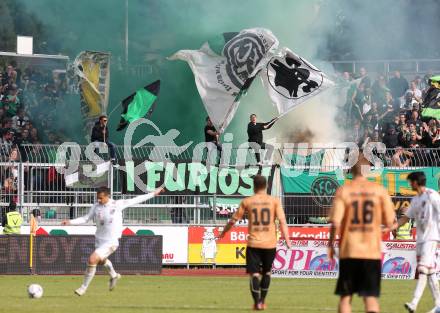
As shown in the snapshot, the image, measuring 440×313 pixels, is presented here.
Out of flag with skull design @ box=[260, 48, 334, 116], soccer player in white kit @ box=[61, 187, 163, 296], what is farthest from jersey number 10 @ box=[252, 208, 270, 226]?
flag with skull design @ box=[260, 48, 334, 116]

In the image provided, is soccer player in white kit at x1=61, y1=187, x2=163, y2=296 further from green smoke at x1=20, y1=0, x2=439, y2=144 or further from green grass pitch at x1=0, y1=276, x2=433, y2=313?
green smoke at x1=20, y1=0, x2=439, y2=144

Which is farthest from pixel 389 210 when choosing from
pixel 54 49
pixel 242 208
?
pixel 54 49

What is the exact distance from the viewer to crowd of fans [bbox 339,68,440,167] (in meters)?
30.7

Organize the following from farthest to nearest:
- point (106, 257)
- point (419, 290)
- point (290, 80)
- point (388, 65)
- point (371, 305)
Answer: point (388, 65)
point (290, 80)
point (106, 257)
point (419, 290)
point (371, 305)

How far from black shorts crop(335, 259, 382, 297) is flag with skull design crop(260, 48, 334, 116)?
1907cm

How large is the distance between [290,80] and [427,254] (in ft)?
51.6

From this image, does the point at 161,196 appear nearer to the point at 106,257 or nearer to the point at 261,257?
the point at 106,257

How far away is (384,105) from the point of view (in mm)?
32281

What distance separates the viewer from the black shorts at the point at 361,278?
12750 millimetres

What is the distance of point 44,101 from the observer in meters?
35.5

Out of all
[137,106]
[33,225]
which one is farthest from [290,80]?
[33,225]

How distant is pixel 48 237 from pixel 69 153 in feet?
7.75

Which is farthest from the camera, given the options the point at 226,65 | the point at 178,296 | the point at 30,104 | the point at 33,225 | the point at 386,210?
the point at 30,104

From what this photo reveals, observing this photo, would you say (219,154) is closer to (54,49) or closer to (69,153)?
(69,153)
